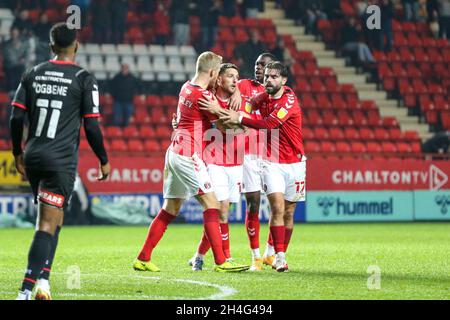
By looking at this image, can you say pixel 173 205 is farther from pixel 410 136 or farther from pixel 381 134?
pixel 410 136

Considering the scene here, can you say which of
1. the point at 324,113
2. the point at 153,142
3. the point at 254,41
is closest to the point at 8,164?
the point at 153,142

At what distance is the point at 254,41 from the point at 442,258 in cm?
1319

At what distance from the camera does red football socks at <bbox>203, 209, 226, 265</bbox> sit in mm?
9727

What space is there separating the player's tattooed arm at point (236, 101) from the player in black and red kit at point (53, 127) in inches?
129

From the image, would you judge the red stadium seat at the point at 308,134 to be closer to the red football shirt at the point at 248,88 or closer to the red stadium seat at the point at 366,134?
the red stadium seat at the point at 366,134

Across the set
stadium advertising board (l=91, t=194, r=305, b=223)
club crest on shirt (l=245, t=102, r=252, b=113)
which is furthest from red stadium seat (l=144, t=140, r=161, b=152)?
club crest on shirt (l=245, t=102, r=252, b=113)

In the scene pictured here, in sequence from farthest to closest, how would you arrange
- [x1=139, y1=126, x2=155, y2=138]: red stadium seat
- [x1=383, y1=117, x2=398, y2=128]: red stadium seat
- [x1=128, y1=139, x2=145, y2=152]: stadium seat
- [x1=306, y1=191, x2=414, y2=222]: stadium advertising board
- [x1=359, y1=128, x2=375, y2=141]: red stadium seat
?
1. [x1=383, y1=117, x2=398, y2=128]: red stadium seat
2. [x1=359, y1=128, x2=375, y2=141]: red stadium seat
3. [x1=139, y1=126, x2=155, y2=138]: red stadium seat
4. [x1=128, y1=139, x2=145, y2=152]: stadium seat
5. [x1=306, y1=191, x2=414, y2=222]: stadium advertising board

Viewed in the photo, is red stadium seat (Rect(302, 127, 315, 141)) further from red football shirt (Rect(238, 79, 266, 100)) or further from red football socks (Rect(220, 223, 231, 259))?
red football socks (Rect(220, 223, 231, 259))

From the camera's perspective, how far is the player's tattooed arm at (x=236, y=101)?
34.2 feet

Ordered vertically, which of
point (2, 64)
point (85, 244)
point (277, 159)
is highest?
point (2, 64)

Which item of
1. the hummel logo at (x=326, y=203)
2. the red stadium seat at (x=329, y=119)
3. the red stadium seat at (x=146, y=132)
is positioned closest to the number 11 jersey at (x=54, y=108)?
the hummel logo at (x=326, y=203)

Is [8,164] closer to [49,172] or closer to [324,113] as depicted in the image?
[324,113]

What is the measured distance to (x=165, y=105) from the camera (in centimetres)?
2411

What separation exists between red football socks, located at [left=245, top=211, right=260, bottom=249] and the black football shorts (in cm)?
379
